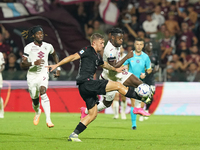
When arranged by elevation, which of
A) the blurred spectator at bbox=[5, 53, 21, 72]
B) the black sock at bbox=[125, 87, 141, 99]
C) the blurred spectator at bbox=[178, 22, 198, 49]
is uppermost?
the black sock at bbox=[125, 87, 141, 99]

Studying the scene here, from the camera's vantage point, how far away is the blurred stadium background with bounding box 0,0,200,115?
16.9 meters

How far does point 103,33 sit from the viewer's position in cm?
1944

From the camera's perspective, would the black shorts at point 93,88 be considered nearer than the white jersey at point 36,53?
Yes

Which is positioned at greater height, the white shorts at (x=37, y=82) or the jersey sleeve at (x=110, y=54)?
the jersey sleeve at (x=110, y=54)

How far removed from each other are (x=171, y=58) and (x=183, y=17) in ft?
8.16

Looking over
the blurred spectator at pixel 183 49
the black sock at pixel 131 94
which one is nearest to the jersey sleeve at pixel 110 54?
the black sock at pixel 131 94

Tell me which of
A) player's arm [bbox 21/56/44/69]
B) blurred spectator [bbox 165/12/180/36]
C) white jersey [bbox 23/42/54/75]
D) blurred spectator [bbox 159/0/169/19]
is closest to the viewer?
player's arm [bbox 21/56/44/69]

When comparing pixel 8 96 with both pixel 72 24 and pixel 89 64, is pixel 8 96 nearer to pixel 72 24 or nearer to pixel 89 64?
pixel 72 24

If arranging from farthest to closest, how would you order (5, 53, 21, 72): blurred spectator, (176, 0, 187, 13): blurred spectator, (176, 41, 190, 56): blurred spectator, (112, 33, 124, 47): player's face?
(176, 0, 187, 13): blurred spectator
(176, 41, 190, 56): blurred spectator
(5, 53, 21, 72): blurred spectator
(112, 33, 124, 47): player's face

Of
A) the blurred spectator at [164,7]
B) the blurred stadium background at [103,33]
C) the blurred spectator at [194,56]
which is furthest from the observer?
the blurred spectator at [164,7]

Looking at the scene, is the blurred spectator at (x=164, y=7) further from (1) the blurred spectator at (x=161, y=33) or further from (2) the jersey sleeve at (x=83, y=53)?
(2) the jersey sleeve at (x=83, y=53)

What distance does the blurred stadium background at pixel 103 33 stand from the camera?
55.6 feet

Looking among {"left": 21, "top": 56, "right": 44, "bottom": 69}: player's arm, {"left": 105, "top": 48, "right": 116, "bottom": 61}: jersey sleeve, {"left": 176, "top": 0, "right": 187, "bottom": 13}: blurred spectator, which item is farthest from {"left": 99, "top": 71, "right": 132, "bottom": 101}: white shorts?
{"left": 176, "top": 0, "right": 187, "bottom": 13}: blurred spectator

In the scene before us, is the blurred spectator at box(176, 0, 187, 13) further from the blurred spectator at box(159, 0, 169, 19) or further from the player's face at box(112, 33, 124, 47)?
the player's face at box(112, 33, 124, 47)
